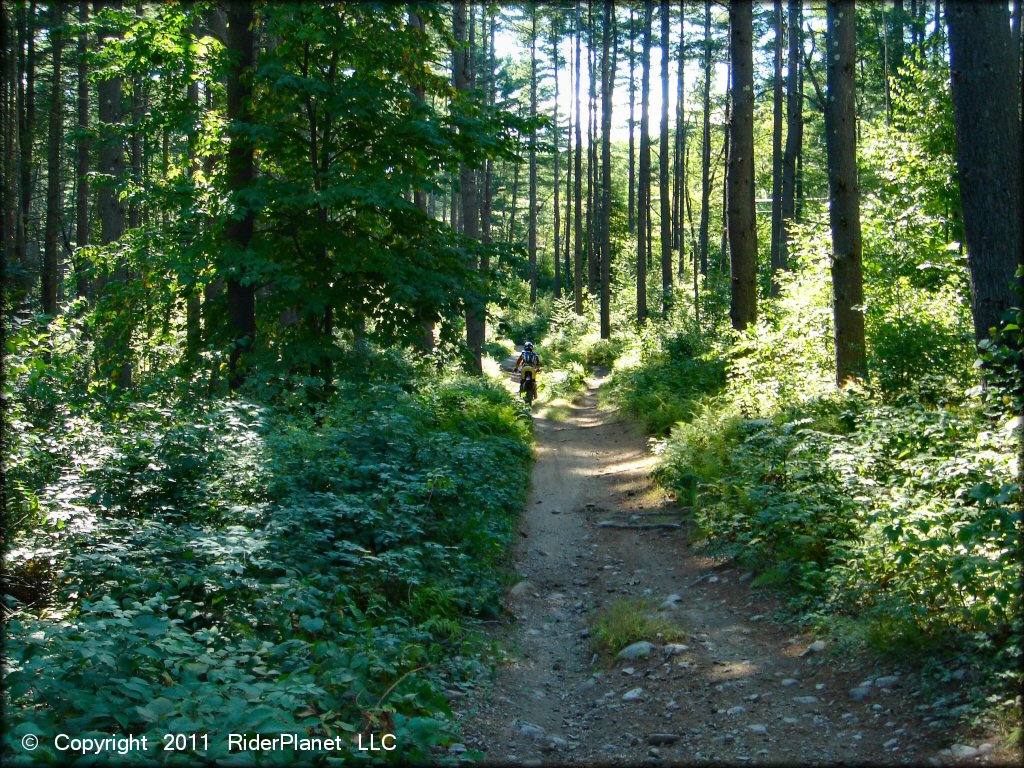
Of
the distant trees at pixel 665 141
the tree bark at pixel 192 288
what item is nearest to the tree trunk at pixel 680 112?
the distant trees at pixel 665 141

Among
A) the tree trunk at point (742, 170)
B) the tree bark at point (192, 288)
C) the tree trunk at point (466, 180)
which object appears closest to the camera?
the tree bark at point (192, 288)

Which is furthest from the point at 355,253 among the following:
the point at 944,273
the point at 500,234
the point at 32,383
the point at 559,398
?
the point at 500,234

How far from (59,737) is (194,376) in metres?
7.69

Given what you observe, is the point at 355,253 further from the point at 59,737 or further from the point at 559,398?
the point at 559,398

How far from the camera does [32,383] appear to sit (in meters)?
6.29

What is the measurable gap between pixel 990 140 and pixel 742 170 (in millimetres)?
7796

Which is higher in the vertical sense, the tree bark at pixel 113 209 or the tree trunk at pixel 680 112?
the tree trunk at pixel 680 112

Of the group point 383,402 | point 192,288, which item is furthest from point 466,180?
point 383,402

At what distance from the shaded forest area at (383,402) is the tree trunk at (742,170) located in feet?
0.21

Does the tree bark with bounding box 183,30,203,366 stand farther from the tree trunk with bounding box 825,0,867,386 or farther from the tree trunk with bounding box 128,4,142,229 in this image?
the tree trunk with bounding box 825,0,867,386

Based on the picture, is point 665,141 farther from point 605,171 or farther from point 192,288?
point 192,288

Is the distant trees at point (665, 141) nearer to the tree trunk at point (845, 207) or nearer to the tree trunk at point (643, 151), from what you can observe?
the tree trunk at point (643, 151)

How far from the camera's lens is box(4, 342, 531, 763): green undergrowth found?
3.65 meters

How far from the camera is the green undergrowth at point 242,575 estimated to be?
365cm
